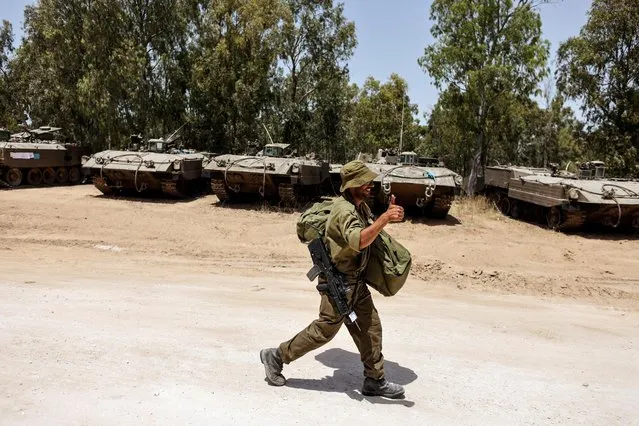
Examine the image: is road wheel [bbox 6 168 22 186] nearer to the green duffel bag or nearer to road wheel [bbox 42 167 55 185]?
road wheel [bbox 42 167 55 185]

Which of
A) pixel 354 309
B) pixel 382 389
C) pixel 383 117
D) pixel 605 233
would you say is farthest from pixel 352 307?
pixel 383 117

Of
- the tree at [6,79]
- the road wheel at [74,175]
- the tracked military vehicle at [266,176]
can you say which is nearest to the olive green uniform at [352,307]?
the tracked military vehicle at [266,176]

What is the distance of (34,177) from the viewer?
1867 cm

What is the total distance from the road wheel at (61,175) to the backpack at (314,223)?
59.5 ft

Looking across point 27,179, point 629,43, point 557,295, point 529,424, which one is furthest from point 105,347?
point 629,43

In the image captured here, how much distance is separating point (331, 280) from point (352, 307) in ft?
0.68

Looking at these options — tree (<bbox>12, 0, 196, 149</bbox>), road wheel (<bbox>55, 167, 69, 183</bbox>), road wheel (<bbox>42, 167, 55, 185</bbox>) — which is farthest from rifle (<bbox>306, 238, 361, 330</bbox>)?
tree (<bbox>12, 0, 196, 149</bbox>)

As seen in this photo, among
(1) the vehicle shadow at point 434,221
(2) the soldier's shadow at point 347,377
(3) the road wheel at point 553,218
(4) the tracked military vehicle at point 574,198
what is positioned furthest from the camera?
(1) the vehicle shadow at point 434,221

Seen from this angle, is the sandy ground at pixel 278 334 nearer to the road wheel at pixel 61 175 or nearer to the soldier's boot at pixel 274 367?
the soldier's boot at pixel 274 367

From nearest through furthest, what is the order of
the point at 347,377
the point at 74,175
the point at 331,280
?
the point at 331,280 → the point at 347,377 → the point at 74,175

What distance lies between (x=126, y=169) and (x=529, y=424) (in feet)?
42.7

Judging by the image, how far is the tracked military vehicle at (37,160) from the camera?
17438mm

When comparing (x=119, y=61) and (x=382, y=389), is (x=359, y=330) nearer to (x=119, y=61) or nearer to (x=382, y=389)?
(x=382, y=389)

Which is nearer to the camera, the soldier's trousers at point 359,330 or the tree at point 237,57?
the soldier's trousers at point 359,330
